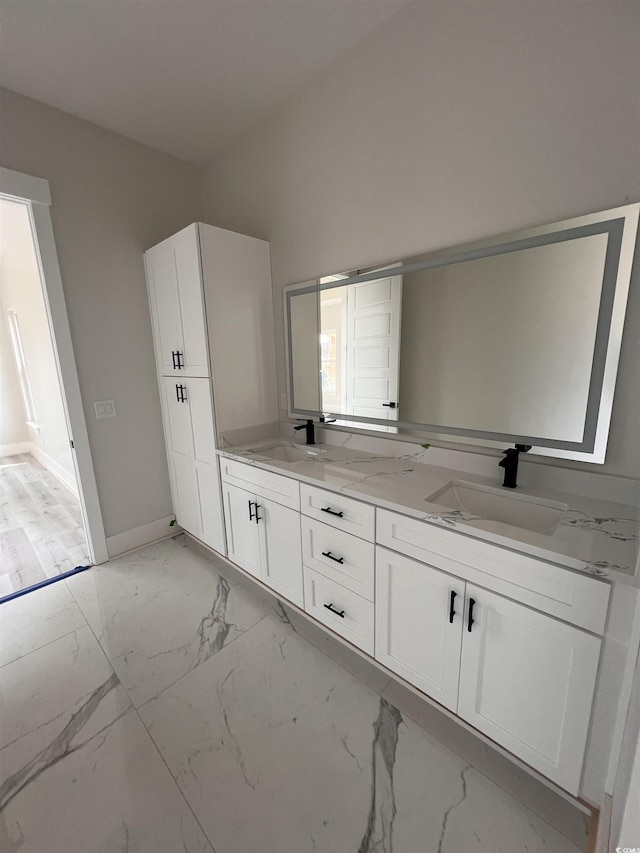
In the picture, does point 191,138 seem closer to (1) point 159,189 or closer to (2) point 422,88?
(1) point 159,189

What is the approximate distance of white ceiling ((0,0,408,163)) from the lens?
4.75ft

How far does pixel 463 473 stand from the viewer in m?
1.57

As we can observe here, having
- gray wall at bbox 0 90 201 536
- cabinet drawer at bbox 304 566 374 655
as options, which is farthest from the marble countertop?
gray wall at bbox 0 90 201 536

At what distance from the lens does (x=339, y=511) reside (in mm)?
1471

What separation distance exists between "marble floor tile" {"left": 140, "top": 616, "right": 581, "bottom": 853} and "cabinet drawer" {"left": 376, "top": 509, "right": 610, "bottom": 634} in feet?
2.30

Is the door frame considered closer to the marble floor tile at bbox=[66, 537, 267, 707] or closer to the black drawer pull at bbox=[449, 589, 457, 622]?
the marble floor tile at bbox=[66, 537, 267, 707]

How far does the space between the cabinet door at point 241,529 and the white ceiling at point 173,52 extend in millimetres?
2192

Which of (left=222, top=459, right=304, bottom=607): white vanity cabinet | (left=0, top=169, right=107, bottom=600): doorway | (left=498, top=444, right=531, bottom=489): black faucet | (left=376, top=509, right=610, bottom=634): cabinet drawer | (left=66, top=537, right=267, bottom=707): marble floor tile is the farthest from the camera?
(left=0, top=169, right=107, bottom=600): doorway

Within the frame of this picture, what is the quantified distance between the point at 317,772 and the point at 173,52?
310cm

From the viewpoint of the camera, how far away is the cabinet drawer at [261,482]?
1671 millimetres

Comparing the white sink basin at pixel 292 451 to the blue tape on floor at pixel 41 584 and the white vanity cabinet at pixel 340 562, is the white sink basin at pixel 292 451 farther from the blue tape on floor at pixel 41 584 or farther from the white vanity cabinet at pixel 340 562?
the blue tape on floor at pixel 41 584

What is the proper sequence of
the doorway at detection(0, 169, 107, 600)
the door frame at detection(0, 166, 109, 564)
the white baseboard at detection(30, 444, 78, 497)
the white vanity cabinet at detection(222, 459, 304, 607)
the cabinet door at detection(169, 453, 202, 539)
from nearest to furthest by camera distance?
1. the white vanity cabinet at detection(222, 459, 304, 607)
2. the door frame at detection(0, 166, 109, 564)
3. the doorway at detection(0, 169, 107, 600)
4. the cabinet door at detection(169, 453, 202, 539)
5. the white baseboard at detection(30, 444, 78, 497)

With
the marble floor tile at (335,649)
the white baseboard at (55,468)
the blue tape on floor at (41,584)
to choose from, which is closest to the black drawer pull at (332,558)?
the marble floor tile at (335,649)

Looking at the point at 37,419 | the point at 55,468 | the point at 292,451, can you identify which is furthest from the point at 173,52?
the point at 37,419
